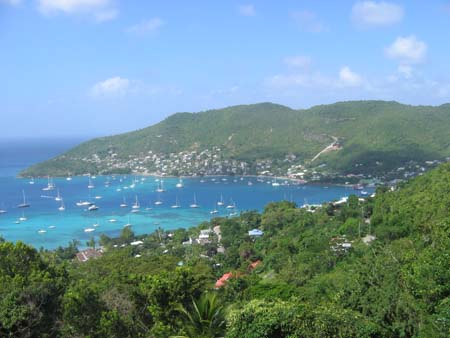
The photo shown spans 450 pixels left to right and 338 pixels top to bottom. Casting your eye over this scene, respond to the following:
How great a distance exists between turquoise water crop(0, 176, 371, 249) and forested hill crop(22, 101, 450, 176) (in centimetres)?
682

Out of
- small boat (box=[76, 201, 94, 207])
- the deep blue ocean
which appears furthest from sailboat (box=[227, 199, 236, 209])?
small boat (box=[76, 201, 94, 207])

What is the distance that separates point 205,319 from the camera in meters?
6.46

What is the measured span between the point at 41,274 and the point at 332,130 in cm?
6282

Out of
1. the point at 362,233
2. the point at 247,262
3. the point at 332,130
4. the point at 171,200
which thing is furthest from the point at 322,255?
the point at 332,130

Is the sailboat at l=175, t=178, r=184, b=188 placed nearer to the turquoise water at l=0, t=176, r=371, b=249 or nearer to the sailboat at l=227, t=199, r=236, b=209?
the turquoise water at l=0, t=176, r=371, b=249

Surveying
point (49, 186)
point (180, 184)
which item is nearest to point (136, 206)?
point (180, 184)

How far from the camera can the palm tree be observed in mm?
6328

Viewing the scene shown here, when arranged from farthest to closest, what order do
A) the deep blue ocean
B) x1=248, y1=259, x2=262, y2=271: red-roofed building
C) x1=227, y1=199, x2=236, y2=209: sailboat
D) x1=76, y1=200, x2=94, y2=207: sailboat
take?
x1=76, y1=200, x2=94, y2=207: sailboat → x1=227, y1=199, x2=236, y2=209: sailboat → the deep blue ocean → x1=248, y1=259, x2=262, y2=271: red-roofed building

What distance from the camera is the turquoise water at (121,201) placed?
36.7 metres

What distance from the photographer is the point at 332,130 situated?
222 ft

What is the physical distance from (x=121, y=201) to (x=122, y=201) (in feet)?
0.59

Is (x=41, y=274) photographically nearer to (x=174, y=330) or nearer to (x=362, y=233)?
(x=174, y=330)

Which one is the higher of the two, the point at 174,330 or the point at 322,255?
the point at 174,330

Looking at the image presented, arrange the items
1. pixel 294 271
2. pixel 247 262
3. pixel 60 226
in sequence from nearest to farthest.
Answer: pixel 294 271
pixel 247 262
pixel 60 226
